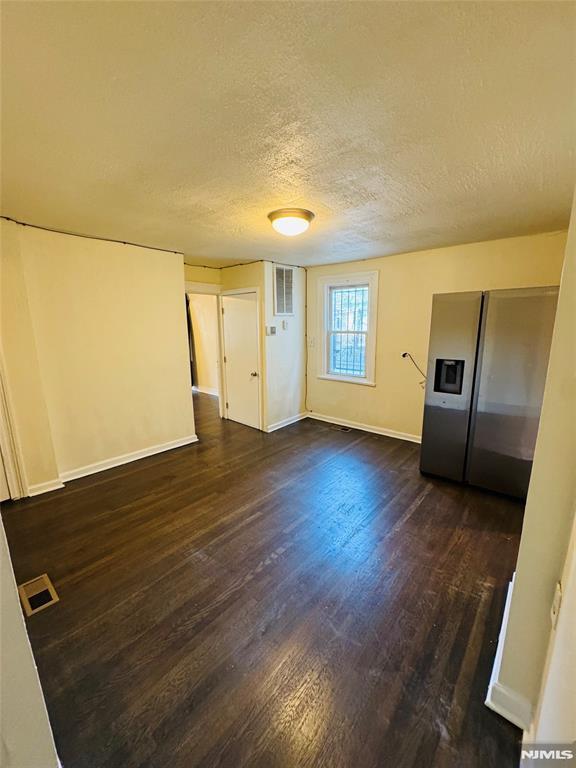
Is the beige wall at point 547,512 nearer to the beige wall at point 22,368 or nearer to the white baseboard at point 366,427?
the white baseboard at point 366,427

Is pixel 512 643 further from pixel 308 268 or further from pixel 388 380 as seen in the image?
pixel 308 268

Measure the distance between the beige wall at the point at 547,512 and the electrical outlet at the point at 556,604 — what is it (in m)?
0.04

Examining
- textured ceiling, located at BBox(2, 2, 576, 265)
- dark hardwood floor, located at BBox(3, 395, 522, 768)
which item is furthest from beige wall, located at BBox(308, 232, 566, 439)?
dark hardwood floor, located at BBox(3, 395, 522, 768)

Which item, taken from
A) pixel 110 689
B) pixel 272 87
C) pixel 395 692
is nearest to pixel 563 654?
pixel 395 692

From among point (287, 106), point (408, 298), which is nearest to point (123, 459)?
point (287, 106)

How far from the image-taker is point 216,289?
5.00 metres

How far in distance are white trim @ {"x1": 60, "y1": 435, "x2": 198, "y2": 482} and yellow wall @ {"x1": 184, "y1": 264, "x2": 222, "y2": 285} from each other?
232cm

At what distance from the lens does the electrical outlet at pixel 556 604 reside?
3.53 feet

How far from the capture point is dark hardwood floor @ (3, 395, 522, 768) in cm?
125

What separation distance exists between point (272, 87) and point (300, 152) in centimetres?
47

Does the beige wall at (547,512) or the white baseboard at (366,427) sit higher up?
the beige wall at (547,512)

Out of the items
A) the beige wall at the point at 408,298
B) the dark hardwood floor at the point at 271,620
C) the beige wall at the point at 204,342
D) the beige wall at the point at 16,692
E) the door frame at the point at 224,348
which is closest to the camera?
the beige wall at the point at 16,692

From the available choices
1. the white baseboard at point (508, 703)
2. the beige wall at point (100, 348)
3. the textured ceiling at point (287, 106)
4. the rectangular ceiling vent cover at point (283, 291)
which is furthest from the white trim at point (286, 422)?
the white baseboard at point (508, 703)

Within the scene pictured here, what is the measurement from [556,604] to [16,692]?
5.64 ft
